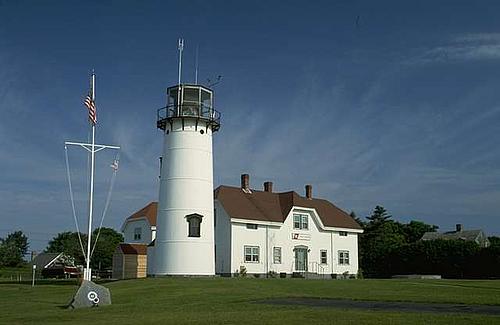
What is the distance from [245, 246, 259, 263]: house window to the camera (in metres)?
45.8

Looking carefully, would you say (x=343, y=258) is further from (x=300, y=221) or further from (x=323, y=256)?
(x=300, y=221)

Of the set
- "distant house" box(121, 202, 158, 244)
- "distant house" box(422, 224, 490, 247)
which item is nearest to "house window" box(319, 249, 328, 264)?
"distant house" box(121, 202, 158, 244)

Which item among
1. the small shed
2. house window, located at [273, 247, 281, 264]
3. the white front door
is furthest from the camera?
the white front door

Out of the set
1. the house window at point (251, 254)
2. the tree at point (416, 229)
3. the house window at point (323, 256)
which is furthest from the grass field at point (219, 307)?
the tree at point (416, 229)

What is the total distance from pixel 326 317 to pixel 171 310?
589 centimetres

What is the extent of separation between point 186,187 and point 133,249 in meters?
12.6

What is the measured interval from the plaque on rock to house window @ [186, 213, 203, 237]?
16676 mm

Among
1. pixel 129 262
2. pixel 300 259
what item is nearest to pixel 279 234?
pixel 300 259

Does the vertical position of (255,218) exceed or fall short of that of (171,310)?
it exceeds it

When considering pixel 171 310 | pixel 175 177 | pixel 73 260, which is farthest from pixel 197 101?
pixel 73 260

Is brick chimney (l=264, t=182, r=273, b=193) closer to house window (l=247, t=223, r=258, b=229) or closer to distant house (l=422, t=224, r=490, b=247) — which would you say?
house window (l=247, t=223, r=258, b=229)

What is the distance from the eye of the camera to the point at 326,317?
15219mm

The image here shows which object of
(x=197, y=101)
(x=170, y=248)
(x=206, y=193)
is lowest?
(x=170, y=248)

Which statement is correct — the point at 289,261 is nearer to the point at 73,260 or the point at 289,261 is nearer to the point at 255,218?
the point at 255,218
